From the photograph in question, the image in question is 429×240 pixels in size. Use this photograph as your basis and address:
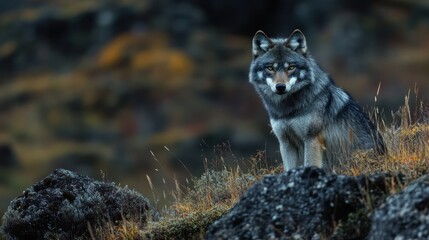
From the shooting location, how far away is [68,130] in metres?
87.5

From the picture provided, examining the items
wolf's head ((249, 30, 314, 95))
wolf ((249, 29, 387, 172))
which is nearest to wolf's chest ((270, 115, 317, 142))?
wolf ((249, 29, 387, 172))

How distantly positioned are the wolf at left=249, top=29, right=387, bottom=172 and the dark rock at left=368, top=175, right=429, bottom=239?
364 cm

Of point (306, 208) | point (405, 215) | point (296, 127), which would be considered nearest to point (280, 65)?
point (296, 127)

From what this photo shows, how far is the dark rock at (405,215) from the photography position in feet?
27.8

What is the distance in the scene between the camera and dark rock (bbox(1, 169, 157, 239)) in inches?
504

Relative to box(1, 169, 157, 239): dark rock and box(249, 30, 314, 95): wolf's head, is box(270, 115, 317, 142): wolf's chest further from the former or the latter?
box(1, 169, 157, 239): dark rock

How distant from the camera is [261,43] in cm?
1309

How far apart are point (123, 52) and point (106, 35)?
5.14m

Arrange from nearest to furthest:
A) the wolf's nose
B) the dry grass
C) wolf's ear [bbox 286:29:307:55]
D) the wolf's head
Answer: the dry grass, the wolf's nose, the wolf's head, wolf's ear [bbox 286:29:307:55]

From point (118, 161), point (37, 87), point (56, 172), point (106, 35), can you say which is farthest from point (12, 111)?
point (56, 172)

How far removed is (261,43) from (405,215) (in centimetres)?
502

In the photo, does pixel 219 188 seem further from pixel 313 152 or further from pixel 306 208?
pixel 306 208

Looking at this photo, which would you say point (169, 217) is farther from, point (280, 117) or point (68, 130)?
point (68, 130)

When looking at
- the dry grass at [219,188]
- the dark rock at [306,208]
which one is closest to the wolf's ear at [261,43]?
the dry grass at [219,188]
